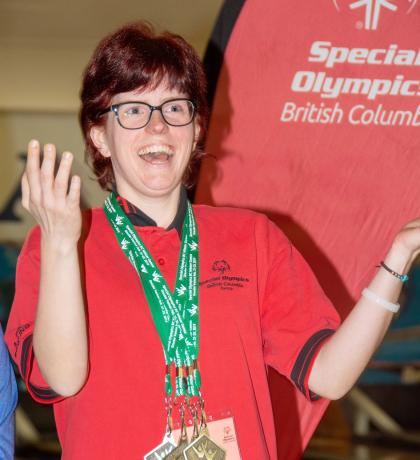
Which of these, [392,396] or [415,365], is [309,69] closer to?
[415,365]

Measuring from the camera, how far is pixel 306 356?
4.86 ft

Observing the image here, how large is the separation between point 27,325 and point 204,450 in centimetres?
37

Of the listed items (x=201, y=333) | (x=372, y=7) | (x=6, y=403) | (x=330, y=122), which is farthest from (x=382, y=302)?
(x=372, y=7)

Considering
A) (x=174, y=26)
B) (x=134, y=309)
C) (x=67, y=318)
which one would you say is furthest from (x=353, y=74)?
(x=174, y=26)

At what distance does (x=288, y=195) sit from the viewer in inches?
83.5

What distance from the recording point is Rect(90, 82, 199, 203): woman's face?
1.48 metres

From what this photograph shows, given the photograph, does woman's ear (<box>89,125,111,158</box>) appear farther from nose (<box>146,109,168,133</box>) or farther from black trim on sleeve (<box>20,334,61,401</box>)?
black trim on sleeve (<box>20,334,61,401</box>)

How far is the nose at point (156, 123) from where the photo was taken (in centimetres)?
148

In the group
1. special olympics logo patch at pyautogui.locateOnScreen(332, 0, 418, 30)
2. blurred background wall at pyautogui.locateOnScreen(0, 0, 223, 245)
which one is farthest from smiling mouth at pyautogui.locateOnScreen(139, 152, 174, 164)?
blurred background wall at pyautogui.locateOnScreen(0, 0, 223, 245)

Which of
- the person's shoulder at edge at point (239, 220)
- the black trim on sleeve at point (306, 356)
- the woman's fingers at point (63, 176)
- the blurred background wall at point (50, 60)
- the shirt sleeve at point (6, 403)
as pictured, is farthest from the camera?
the blurred background wall at point (50, 60)

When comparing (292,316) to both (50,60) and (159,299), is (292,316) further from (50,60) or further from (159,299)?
(50,60)

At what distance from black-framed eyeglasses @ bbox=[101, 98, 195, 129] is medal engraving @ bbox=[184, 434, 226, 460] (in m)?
0.55

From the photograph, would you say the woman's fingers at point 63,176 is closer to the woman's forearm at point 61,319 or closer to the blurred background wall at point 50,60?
the woman's forearm at point 61,319

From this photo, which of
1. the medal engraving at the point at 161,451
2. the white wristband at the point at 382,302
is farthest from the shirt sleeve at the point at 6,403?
the white wristband at the point at 382,302
